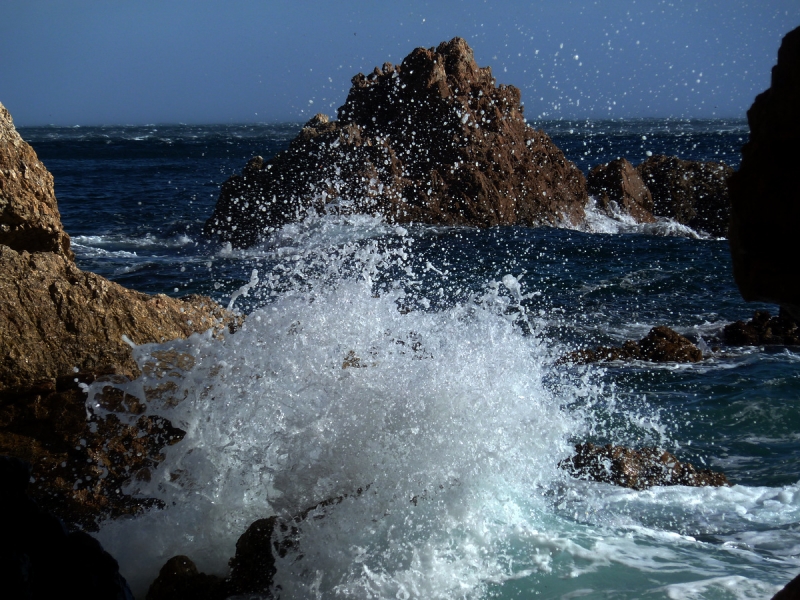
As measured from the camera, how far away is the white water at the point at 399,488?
322 cm

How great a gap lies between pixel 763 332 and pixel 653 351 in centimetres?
138

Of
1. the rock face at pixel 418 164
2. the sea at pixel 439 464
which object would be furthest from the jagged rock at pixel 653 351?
the rock face at pixel 418 164

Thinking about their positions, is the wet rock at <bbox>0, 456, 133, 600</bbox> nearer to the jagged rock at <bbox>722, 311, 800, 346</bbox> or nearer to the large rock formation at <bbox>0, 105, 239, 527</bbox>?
the large rock formation at <bbox>0, 105, 239, 527</bbox>

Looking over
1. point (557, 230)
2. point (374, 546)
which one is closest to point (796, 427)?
point (374, 546)

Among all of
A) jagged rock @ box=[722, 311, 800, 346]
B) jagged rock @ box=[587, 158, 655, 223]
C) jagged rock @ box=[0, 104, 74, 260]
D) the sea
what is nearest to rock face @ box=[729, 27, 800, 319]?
the sea

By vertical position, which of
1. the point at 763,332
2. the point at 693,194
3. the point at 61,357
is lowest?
the point at 763,332

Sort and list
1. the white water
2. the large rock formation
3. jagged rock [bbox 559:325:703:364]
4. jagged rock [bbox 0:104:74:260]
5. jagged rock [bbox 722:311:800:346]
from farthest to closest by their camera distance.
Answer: jagged rock [bbox 722:311:800:346] → jagged rock [bbox 559:325:703:364] → jagged rock [bbox 0:104:74:260] → the large rock formation → the white water

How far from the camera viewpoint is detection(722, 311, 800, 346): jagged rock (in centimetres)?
721

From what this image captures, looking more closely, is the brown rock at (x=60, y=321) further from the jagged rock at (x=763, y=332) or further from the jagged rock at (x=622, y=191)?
the jagged rock at (x=622, y=191)

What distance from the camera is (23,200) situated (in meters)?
4.27

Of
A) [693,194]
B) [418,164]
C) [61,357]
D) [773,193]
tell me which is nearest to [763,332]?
[773,193]

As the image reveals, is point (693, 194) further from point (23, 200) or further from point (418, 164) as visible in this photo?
point (23, 200)

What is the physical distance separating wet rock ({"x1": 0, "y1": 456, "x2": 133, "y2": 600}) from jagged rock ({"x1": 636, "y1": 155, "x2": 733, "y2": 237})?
13.5m

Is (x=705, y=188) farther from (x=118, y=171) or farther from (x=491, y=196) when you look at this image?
(x=118, y=171)
